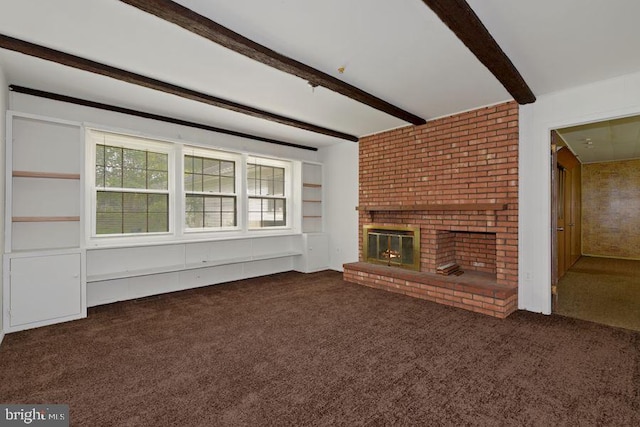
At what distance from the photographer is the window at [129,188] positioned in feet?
13.3

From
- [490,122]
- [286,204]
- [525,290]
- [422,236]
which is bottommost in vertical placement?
[525,290]

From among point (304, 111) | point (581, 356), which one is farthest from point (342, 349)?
point (304, 111)

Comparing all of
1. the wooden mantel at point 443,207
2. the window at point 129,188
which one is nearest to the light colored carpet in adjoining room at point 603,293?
the wooden mantel at point 443,207

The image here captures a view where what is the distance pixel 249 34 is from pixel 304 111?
1843 mm

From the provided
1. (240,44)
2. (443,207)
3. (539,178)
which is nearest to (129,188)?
(240,44)

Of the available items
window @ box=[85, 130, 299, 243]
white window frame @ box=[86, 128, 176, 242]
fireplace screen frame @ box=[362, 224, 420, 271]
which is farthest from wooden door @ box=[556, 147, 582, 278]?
white window frame @ box=[86, 128, 176, 242]

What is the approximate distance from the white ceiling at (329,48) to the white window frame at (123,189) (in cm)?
47

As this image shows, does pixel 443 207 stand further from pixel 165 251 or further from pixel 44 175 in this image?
pixel 44 175

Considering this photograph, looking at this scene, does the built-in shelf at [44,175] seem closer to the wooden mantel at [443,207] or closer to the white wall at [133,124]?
the white wall at [133,124]

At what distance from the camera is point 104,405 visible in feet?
6.26

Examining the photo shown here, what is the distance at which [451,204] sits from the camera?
4.14 metres

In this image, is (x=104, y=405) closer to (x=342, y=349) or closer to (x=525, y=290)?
(x=342, y=349)

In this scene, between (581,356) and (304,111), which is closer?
(581,356)

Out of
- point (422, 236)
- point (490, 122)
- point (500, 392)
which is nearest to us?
point (500, 392)
